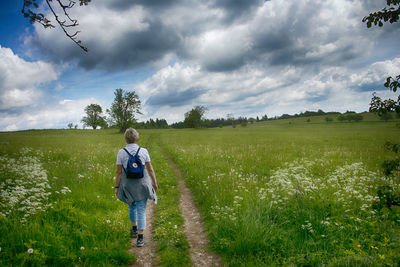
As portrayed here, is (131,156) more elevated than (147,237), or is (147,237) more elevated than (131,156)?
(131,156)

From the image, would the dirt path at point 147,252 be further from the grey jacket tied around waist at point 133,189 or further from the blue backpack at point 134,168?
the blue backpack at point 134,168

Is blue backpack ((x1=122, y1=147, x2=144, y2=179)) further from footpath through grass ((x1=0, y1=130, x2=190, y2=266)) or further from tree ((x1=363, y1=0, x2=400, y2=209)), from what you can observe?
tree ((x1=363, y1=0, x2=400, y2=209))

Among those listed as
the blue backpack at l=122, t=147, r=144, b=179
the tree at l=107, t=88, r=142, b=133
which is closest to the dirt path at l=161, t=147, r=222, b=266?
the blue backpack at l=122, t=147, r=144, b=179

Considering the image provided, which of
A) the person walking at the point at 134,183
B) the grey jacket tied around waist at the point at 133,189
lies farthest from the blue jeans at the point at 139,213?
the grey jacket tied around waist at the point at 133,189

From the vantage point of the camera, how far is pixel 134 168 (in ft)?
15.3

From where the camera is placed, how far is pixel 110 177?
30.4 feet

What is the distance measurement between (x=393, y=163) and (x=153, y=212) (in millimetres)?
6520

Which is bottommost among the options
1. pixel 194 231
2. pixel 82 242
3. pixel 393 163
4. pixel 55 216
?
pixel 194 231

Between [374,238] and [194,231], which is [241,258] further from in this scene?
[374,238]

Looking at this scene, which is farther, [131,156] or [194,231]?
[194,231]

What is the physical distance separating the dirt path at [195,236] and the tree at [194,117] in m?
115

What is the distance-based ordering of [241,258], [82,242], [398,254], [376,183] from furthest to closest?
[376,183], [82,242], [241,258], [398,254]

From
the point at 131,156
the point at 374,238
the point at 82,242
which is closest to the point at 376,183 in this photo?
the point at 374,238

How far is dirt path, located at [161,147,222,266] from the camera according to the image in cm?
425
